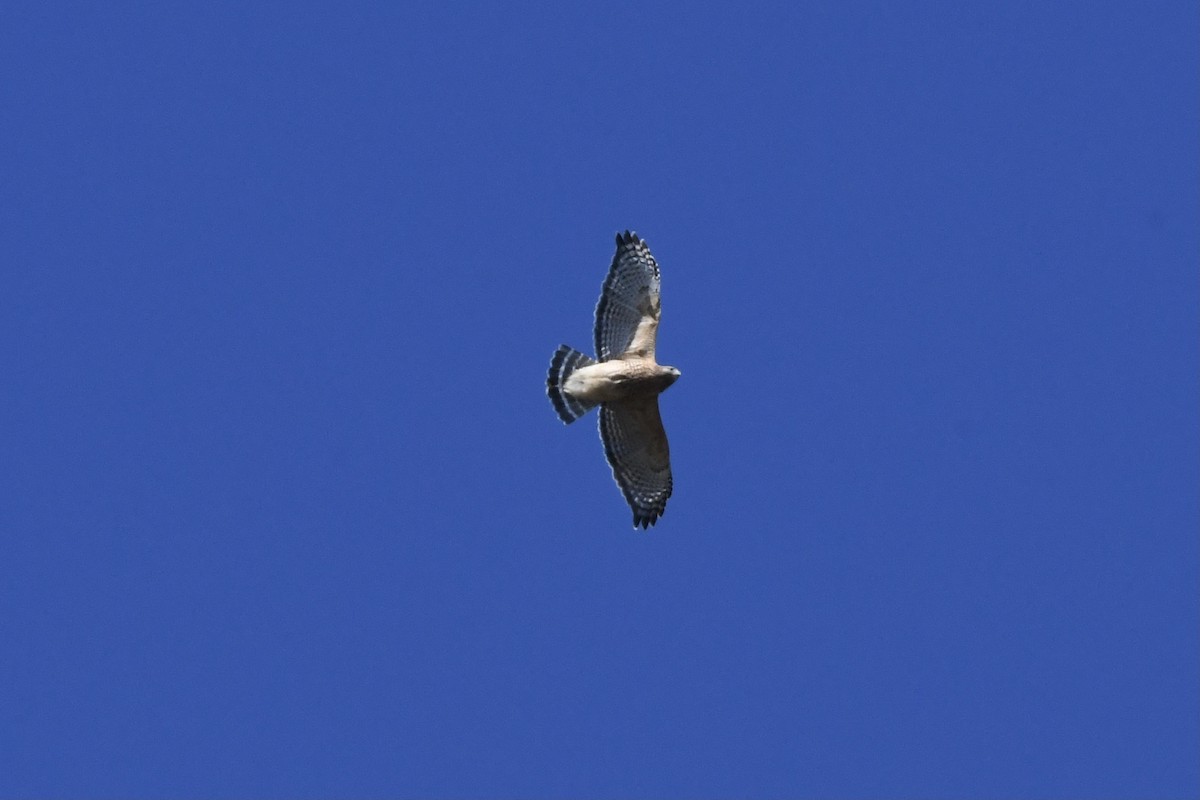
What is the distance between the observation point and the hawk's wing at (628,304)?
1952 cm

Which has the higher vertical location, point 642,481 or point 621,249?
point 621,249

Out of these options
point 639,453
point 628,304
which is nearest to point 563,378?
point 628,304

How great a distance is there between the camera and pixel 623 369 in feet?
63.4

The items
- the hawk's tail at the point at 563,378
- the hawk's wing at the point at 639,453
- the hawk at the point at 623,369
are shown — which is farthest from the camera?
the hawk's wing at the point at 639,453

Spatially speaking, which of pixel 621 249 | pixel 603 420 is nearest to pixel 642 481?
pixel 603 420

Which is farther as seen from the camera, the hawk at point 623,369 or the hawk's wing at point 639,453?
the hawk's wing at point 639,453

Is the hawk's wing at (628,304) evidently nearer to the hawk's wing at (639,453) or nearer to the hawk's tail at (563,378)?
the hawk's tail at (563,378)

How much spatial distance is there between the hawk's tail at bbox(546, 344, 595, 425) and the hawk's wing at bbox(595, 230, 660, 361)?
0.22m

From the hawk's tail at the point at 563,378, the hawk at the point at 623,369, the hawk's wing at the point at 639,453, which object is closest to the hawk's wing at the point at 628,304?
the hawk at the point at 623,369

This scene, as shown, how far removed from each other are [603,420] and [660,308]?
122 cm

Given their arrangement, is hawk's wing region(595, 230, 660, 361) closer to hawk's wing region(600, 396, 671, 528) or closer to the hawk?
the hawk

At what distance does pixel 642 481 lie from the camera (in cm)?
2008

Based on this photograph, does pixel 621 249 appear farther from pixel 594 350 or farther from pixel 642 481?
pixel 642 481

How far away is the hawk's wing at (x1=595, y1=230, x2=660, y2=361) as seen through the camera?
19.5 meters
